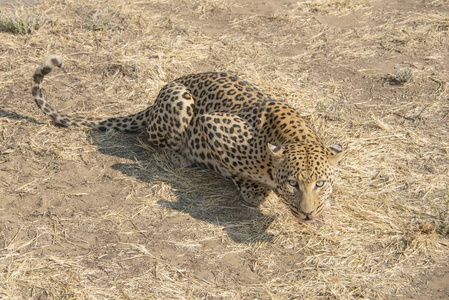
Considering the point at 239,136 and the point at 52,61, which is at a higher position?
the point at 52,61

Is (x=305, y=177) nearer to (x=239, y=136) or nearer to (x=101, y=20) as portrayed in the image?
(x=239, y=136)

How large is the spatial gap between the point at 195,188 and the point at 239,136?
0.92 meters

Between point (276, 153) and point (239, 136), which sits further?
point (239, 136)

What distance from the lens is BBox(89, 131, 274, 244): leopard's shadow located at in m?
7.34

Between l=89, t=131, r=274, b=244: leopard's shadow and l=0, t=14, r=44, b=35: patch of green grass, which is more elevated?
l=0, t=14, r=44, b=35: patch of green grass

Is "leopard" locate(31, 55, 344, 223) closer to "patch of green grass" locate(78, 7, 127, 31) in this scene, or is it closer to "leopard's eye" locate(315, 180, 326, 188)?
"leopard's eye" locate(315, 180, 326, 188)

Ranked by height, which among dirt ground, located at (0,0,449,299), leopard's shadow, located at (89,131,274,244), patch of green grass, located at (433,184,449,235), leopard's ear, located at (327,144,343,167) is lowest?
leopard's shadow, located at (89,131,274,244)

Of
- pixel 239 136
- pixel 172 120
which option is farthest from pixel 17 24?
pixel 239 136

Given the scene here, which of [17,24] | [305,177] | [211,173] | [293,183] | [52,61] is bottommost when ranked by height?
[211,173]

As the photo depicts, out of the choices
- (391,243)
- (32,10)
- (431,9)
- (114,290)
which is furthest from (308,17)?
(114,290)

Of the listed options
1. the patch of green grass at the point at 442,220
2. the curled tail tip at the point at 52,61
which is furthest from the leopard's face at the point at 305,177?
the curled tail tip at the point at 52,61

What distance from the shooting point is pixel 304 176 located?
21.1ft

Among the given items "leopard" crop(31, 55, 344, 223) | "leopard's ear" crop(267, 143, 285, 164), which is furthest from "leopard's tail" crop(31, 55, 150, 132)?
"leopard's ear" crop(267, 143, 285, 164)

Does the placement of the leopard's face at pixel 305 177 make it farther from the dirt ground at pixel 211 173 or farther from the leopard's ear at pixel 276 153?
the dirt ground at pixel 211 173
